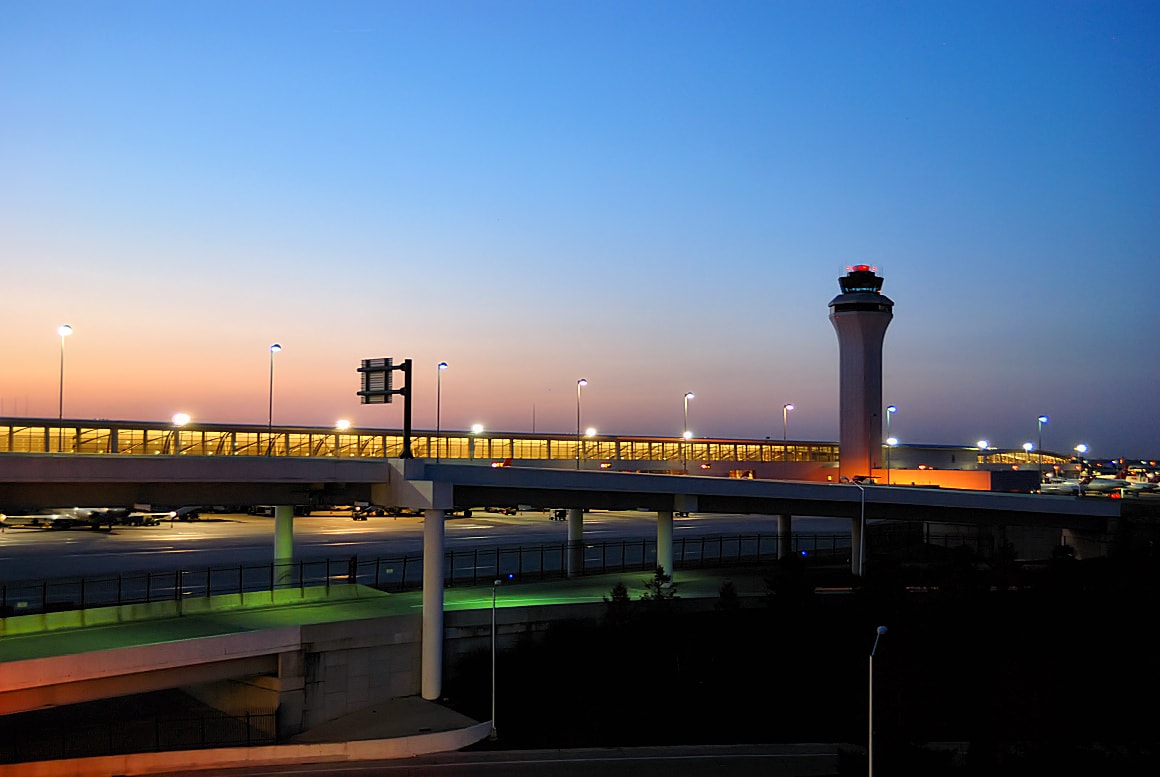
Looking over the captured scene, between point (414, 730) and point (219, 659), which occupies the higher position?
point (219, 659)

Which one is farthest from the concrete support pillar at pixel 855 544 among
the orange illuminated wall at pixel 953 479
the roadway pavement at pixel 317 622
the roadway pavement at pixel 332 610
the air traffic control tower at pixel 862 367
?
the air traffic control tower at pixel 862 367

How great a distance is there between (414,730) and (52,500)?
1331cm

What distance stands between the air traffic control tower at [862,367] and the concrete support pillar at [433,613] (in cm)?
5507

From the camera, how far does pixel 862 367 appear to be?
3317 inches

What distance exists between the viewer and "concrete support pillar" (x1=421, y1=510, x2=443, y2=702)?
3541 cm

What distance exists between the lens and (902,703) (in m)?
33.2

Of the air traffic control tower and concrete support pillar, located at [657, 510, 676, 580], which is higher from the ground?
the air traffic control tower

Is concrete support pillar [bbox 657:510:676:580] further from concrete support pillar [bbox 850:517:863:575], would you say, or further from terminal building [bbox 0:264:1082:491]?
terminal building [bbox 0:264:1082:491]

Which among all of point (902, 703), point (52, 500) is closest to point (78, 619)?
point (52, 500)

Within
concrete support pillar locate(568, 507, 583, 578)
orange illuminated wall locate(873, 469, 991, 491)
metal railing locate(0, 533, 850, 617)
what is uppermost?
orange illuminated wall locate(873, 469, 991, 491)

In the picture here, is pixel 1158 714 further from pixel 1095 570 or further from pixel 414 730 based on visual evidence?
pixel 414 730

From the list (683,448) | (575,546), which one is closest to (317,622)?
(575,546)

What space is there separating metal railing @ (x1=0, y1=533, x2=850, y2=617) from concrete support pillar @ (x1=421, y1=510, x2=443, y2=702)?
5988 mm

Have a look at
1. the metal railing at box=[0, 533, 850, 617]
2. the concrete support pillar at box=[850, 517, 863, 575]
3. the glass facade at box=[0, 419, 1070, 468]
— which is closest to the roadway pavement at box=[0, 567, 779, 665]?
the metal railing at box=[0, 533, 850, 617]
